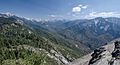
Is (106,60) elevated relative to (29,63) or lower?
elevated

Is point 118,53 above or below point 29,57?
above

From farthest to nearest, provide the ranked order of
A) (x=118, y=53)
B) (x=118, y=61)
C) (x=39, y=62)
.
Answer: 1. (x=39, y=62)
2. (x=118, y=53)
3. (x=118, y=61)

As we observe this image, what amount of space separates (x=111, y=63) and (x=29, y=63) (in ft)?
142

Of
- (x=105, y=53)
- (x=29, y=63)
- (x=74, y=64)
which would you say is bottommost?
(x=29, y=63)

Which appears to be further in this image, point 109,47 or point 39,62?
point 39,62

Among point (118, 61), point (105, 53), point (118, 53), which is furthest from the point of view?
point (105, 53)

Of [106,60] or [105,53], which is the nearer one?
Answer: [106,60]

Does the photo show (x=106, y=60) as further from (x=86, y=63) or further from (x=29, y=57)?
(x=29, y=57)

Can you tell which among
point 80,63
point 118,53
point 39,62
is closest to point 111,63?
point 118,53

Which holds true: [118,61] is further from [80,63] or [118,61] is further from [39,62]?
[39,62]

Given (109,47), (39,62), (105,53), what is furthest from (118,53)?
(39,62)

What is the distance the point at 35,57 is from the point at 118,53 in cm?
4071

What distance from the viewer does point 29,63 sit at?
78000mm

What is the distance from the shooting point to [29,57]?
264ft
